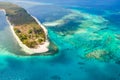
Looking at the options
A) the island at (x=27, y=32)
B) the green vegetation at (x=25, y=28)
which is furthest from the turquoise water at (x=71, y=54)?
the green vegetation at (x=25, y=28)

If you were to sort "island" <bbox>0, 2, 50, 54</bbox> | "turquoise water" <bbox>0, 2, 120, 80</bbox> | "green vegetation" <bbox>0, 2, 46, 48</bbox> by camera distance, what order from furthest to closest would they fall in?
"green vegetation" <bbox>0, 2, 46, 48</bbox>, "island" <bbox>0, 2, 50, 54</bbox>, "turquoise water" <bbox>0, 2, 120, 80</bbox>

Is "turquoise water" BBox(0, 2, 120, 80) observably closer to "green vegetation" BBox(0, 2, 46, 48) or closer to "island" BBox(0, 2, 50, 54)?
"island" BBox(0, 2, 50, 54)

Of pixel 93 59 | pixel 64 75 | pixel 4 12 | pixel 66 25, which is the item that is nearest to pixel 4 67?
pixel 64 75

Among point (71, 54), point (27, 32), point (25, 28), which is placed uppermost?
point (27, 32)

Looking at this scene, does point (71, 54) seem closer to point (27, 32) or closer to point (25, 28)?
point (27, 32)

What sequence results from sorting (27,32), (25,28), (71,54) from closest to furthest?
(71,54) → (27,32) → (25,28)

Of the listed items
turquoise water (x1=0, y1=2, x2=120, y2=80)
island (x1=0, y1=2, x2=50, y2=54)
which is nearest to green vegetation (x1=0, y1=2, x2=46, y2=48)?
island (x1=0, y1=2, x2=50, y2=54)

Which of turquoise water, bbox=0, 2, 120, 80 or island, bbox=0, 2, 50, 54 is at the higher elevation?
island, bbox=0, 2, 50, 54

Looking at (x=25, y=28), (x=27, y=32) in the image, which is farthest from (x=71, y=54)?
(x=25, y=28)
